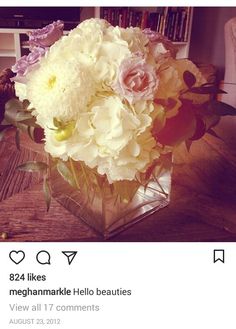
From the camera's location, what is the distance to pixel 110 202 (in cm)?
45

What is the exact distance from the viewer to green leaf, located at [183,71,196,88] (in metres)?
0.41

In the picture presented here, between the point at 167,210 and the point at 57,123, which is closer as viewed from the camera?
the point at 57,123

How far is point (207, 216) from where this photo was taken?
49 centimetres

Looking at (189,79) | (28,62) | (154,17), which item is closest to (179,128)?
(189,79)

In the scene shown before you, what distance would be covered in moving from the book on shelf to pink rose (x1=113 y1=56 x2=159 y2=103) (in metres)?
1.56
